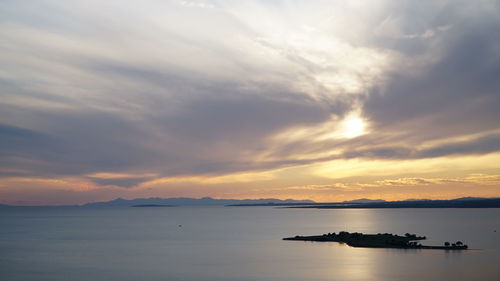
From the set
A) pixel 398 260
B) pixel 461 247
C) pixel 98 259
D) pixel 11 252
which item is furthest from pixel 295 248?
pixel 11 252

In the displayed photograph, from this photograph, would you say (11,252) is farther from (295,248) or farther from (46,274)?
(295,248)

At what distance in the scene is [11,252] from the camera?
103 meters

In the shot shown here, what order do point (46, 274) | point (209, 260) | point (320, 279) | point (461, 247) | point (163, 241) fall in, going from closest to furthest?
1. point (320, 279)
2. point (46, 274)
3. point (209, 260)
4. point (461, 247)
5. point (163, 241)

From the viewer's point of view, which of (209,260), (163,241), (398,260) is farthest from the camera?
(163,241)

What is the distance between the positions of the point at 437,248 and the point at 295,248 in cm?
2945

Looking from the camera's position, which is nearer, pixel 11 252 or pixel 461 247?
pixel 461 247

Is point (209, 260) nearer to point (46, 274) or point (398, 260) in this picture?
point (46, 274)

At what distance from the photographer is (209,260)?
284 feet

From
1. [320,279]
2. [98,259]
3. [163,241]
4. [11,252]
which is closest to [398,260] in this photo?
[320,279]

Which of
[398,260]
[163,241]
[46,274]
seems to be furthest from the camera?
[163,241]

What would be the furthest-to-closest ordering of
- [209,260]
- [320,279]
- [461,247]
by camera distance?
[461,247] → [209,260] → [320,279]

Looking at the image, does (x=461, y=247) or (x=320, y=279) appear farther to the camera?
(x=461, y=247)

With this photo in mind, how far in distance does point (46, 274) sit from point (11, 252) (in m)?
36.2

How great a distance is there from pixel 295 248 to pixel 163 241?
139 feet
